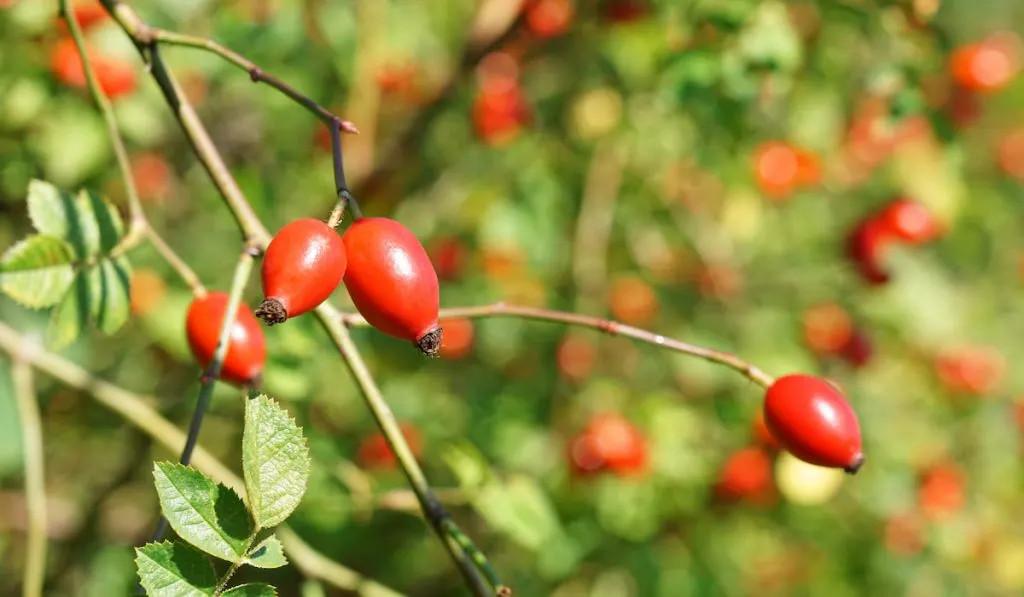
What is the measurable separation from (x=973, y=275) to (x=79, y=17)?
12.6ft

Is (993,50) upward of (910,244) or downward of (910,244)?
upward

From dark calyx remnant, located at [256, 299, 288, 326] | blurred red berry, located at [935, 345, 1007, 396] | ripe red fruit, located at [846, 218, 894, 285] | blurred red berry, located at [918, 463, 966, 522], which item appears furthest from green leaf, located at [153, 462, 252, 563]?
blurred red berry, located at [935, 345, 1007, 396]

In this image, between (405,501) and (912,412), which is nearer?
(405,501)

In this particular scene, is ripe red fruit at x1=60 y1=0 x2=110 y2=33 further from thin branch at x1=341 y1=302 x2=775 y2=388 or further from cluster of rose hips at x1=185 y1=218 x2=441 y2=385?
cluster of rose hips at x1=185 y1=218 x2=441 y2=385

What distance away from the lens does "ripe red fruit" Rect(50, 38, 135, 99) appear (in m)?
2.47

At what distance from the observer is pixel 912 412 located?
3.95 meters

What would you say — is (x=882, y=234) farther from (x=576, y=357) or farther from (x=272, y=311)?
(x=272, y=311)

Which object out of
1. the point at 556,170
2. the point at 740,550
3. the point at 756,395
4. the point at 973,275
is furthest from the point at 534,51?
the point at 973,275

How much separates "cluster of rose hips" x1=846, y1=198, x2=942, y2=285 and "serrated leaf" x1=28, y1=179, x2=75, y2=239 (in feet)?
8.10

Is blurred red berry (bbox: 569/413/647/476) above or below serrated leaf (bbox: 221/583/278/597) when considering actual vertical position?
below

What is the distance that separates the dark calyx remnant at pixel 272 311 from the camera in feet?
3.18

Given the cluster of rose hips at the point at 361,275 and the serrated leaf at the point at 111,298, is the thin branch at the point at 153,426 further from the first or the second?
the cluster of rose hips at the point at 361,275

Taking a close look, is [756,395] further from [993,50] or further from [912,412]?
[993,50]

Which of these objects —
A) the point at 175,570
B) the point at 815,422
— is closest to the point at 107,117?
the point at 175,570
